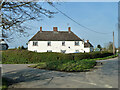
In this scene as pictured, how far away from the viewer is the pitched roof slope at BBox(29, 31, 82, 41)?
3734cm

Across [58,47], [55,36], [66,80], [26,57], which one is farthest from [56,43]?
[66,80]

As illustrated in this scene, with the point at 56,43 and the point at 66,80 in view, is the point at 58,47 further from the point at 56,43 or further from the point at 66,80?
the point at 66,80

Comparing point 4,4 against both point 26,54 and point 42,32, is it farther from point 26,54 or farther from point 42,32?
point 42,32

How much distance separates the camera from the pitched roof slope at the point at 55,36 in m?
37.3

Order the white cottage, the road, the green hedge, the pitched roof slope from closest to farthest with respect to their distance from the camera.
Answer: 1. the road
2. the green hedge
3. the white cottage
4. the pitched roof slope

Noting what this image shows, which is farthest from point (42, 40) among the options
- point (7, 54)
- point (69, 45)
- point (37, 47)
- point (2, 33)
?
point (2, 33)

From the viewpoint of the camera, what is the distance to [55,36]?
38.4 metres

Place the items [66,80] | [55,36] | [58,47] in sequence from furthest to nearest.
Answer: [55,36], [58,47], [66,80]

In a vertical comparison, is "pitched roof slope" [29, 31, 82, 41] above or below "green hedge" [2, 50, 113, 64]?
above

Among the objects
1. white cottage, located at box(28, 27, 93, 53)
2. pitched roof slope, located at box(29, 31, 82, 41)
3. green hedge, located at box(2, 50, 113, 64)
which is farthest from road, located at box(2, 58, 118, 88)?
pitched roof slope, located at box(29, 31, 82, 41)

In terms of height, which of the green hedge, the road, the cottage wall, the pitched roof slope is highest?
the pitched roof slope

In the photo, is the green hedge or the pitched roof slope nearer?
the green hedge

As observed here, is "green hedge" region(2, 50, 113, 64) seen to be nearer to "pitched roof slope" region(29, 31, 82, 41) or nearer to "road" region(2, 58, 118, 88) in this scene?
"road" region(2, 58, 118, 88)

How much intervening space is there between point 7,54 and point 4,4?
17.0 metres
